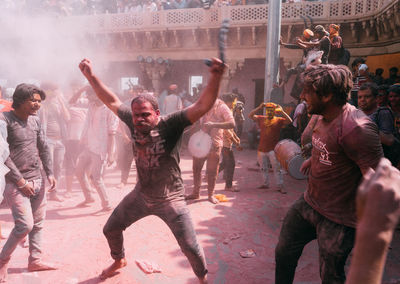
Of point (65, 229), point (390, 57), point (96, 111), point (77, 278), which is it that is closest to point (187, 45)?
point (390, 57)

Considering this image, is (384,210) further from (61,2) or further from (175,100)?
(61,2)

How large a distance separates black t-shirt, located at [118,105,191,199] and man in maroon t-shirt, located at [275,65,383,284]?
3.45 feet

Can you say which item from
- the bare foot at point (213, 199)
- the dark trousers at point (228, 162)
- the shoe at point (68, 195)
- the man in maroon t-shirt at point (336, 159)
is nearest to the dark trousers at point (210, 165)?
the bare foot at point (213, 199)

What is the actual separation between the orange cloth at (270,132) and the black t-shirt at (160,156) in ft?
12.2

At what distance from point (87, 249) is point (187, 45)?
1258 centimetres

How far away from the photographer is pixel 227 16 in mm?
13477

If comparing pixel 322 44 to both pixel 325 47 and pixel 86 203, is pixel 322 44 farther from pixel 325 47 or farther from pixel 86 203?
pixel 86 203

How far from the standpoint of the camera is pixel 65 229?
13.9 ft

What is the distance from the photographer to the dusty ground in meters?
3.09

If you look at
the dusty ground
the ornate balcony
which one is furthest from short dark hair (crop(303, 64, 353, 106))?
the ornate balcony

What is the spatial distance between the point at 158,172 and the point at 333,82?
1.51 metres

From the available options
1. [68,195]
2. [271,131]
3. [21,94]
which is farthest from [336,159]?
[68,195]

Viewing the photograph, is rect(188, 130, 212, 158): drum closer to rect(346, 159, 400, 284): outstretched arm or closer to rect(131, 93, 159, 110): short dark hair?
rect(131, 93, 159, 110): short dark hair

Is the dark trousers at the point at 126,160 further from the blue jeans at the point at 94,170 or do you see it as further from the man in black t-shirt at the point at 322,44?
the man in black t-shirt at the point at 322,44
